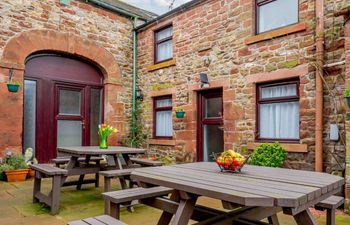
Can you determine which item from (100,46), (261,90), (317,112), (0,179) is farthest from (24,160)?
(317,112)

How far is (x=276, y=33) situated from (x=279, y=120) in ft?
5.34

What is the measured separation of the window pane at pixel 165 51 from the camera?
7.90m

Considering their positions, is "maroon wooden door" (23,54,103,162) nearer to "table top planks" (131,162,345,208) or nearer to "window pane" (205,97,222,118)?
"window pane" (205,97,222,118)

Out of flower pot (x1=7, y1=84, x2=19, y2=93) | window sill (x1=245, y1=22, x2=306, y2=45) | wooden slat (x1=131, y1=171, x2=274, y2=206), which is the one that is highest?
window sill (x1=245, y1=22, x2=306, y2=45)

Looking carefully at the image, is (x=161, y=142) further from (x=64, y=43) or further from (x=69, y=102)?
(x=64, y=43)

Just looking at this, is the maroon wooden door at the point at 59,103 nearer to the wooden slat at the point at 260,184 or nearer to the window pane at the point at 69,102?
the window pane at the point at 69,102

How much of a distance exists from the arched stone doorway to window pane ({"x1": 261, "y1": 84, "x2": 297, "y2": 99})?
14.1ft

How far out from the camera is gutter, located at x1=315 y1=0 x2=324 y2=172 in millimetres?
4547

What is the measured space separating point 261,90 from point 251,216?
3.70 meters

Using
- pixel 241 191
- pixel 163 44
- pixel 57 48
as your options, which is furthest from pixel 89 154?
pixel 163 44

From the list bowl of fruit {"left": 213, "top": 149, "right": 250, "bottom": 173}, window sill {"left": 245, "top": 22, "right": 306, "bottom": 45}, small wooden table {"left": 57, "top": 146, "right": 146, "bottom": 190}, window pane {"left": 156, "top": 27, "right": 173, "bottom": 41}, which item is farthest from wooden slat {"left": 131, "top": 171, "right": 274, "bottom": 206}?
window pane {"left": 156, "top": 27, "right": 173, "bottom": 41}

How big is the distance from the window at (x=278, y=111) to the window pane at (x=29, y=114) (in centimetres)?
525

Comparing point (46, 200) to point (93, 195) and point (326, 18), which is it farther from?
point (326, 18)

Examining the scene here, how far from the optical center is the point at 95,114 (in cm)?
810
